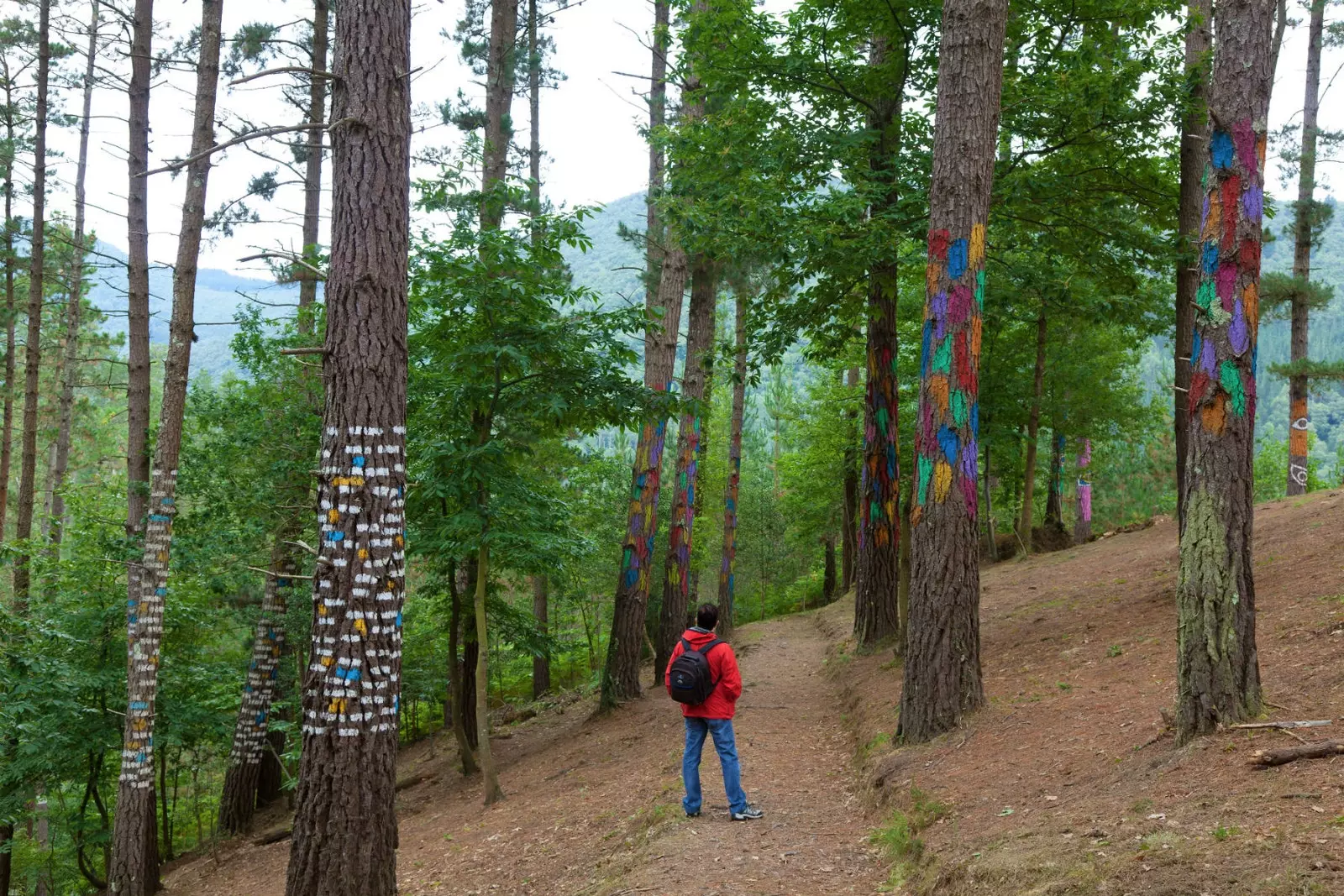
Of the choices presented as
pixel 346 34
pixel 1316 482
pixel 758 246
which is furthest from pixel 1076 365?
pixel 346 34

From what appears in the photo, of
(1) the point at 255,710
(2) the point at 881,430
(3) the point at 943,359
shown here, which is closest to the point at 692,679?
(3) the point at 943,359

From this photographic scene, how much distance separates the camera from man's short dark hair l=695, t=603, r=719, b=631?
674cm

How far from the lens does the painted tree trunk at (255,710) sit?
13867 millimetres

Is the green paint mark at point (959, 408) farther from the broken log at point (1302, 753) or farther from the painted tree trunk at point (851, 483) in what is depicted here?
the painted tree trunk at point (851, 483)

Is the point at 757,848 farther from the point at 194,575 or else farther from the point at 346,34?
the point at 194,575

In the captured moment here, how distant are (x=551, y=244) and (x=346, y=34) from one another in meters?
4.56

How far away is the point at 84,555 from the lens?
12.3 m

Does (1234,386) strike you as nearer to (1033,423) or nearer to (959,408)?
(959,408)

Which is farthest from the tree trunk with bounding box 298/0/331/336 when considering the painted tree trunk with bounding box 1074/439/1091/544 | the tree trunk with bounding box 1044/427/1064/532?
the painted tree trunk with bounding box 1074/439/1091/544

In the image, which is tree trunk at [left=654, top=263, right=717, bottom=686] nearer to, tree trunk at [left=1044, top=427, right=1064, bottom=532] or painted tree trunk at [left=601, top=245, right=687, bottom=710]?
painted tree trunk at [left=601, top=245, right=687, bottom=710]

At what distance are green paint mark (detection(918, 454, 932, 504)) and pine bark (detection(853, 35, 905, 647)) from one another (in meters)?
3.88

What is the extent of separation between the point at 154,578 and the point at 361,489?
239 inches

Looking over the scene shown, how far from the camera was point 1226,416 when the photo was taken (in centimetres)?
557

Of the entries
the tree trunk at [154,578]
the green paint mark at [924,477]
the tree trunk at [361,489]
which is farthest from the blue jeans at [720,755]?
the tree trunk at [154,578]
